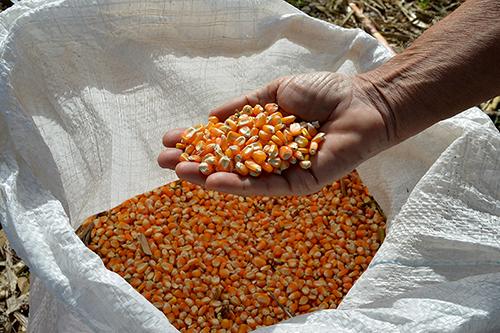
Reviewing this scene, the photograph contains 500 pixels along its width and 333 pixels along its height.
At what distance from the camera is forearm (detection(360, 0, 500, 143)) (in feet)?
3.78

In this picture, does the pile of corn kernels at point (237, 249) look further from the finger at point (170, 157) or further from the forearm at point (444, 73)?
the forearm at point (444, 73)

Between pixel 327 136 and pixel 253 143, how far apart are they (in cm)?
25

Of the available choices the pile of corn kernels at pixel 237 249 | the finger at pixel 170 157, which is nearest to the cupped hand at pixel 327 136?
the finger at pixel 170 157

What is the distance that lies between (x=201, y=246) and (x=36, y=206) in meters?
0.69

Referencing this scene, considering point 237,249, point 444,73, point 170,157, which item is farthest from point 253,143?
point 444,73

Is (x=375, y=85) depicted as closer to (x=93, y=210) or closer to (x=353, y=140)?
(x=353, y=140)

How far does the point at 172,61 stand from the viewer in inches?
64.2

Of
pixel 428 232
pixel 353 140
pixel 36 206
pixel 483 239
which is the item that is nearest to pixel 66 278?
pixel 36 206

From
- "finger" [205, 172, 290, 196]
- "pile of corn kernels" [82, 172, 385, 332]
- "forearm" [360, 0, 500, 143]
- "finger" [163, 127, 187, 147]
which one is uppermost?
"forearm" [360, 0, 500, 143]

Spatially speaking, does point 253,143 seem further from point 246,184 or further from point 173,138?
point 173,138

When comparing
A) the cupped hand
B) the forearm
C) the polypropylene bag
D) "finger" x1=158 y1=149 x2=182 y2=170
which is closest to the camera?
the polypropylene bag

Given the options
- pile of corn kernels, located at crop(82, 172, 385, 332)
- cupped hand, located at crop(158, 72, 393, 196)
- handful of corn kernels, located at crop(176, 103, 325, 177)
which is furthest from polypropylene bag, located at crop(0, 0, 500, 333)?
handful of corn kernels, located at crop(176, 103, 325, 177)

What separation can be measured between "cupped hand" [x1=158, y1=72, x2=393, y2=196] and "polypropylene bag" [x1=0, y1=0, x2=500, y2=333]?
0.77 feet

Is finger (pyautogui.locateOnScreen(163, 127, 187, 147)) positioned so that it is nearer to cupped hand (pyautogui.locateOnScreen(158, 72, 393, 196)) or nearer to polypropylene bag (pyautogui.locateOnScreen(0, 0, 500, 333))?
cupped hand (pyautogui.locateOnScreen(158, 72, 393, 196))
